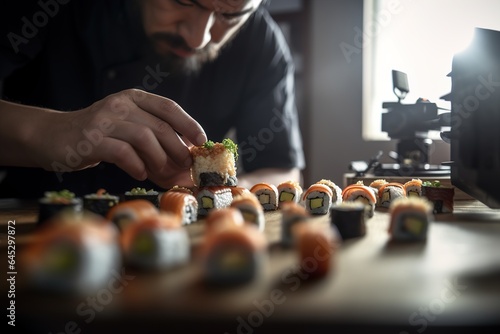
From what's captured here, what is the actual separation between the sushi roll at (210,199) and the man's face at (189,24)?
2.43 feet

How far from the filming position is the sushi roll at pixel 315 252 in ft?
1.95

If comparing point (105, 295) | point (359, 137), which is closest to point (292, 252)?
point (105, 295)

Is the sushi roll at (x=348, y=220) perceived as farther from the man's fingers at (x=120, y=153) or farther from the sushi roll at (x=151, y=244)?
the man's fingers at (x=120, y=153)

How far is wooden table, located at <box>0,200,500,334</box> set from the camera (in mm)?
459

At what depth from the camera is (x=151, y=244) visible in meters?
0.60

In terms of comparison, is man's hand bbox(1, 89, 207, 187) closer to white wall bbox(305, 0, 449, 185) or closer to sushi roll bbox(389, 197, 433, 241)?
sushi roll bbox(389, 197, 433, 241)

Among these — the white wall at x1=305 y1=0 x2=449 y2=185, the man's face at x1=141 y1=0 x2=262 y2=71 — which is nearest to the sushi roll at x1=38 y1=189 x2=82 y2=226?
the man's face at x1=141 y1=0 x2=262 y2=71

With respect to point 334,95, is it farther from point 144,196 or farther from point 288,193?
point 144,196

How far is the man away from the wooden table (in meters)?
0.56

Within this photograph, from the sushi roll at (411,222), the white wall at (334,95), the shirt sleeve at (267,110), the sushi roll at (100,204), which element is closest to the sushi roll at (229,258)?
the sushi roll at (411,222)

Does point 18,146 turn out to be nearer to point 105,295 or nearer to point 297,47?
point 105,295

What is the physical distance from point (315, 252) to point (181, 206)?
401mm

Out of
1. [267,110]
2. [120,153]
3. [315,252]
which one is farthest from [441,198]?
[267,110]

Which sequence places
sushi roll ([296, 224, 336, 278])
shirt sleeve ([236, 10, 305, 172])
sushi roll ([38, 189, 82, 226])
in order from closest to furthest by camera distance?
sushi roll ([296, 224, 336, 278]) → sushi roll ([38, 189, 82, 226]) → shirt sleeve ([236, 10, 305, 172])
